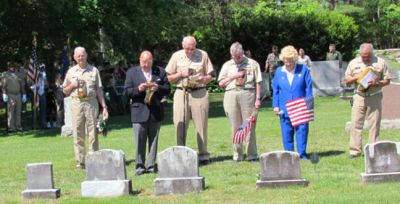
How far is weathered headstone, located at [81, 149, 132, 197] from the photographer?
1004cm

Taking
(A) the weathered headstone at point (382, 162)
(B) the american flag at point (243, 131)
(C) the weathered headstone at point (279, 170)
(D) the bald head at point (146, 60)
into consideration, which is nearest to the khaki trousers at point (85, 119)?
(D) the bald head at point (146, 60)

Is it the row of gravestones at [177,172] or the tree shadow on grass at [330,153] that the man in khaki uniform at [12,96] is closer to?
the tree shadow on grass at [330,153]

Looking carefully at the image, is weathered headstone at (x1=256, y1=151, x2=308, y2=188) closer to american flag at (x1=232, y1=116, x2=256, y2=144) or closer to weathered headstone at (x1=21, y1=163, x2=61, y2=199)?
american flag at (x1=232, y1=116, x2=256, y2=144)

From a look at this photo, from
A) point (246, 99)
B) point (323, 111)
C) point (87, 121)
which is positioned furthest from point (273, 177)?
point (323, 111)

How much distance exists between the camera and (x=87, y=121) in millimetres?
12648

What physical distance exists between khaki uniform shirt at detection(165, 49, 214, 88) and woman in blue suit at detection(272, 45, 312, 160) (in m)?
1.21

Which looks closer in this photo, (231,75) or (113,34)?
(231,75)

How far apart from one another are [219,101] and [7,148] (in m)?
13.0

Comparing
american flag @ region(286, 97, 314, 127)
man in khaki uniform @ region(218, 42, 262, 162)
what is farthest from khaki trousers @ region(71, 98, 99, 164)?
american flag @ region(286, 97, 314, 127)

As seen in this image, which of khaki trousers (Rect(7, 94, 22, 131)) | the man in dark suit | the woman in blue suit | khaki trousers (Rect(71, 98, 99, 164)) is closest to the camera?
the man in dark suit

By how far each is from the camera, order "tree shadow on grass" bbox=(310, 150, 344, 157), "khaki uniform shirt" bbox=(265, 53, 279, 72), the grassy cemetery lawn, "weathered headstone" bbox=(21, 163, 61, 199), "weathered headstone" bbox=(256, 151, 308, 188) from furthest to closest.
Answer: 1. "khaki uniform shirt" bbox=(265, 53, 279, 72)
2. "tree shadow on grass" bbox=(310, 150, 344, 157)
3. "weathered headstone" bbox=(21, 163, 61, 199)
4. "weathered headstone" bbox=(256, 151, 308, 188)
5. the grassy cemetery lawn

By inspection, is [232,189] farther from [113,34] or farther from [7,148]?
[113,34]

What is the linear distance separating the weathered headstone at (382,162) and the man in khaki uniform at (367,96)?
232cm

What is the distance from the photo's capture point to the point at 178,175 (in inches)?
396
